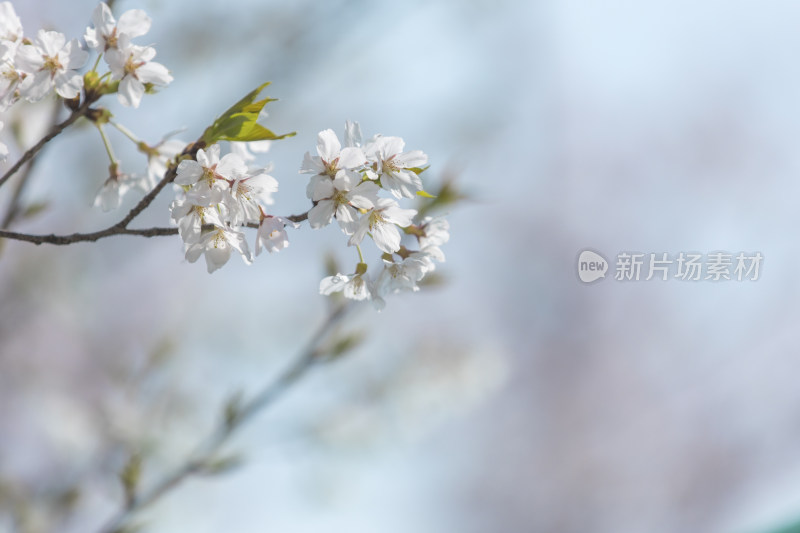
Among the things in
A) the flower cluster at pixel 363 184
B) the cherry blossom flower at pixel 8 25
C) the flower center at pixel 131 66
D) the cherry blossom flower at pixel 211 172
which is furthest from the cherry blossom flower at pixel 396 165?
the cherry blossom flower at pixel 8 25

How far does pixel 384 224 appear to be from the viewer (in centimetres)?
57

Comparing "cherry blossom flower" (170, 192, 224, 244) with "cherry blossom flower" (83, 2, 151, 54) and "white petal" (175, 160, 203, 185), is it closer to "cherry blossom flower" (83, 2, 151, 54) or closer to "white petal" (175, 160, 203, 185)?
"white petal" (175, 160, 203, 185)

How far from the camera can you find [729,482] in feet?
18.4

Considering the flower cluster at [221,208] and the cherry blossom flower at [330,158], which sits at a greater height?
the cherry blossom flower at [330,158]

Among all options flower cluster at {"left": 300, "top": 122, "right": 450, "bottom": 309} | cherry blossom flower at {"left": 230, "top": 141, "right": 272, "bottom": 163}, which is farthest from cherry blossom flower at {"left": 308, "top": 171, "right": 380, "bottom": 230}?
cherry blossom flower at {"left": 230, "top": 141, "right": 272, "bottom": 163}

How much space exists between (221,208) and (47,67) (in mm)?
181

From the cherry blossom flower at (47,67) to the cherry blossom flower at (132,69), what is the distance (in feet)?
0.10

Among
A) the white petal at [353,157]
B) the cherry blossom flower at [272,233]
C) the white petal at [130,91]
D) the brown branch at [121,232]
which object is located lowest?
the brown branch at [121,232]

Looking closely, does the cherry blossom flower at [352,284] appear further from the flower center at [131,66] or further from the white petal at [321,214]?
the flower center at [131,66]

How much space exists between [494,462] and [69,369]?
356 cm

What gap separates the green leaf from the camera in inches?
20.5

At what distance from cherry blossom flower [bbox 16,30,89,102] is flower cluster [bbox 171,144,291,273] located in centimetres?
12

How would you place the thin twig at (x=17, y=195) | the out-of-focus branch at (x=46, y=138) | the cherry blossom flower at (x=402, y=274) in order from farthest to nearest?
1. the thin twig at (x=17, y=195)
2. the cherry blossom flower at (x=402, y=274)
3. the out-of-focus branch at (x=46, y=138)

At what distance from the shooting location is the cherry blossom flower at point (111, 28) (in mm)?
557
